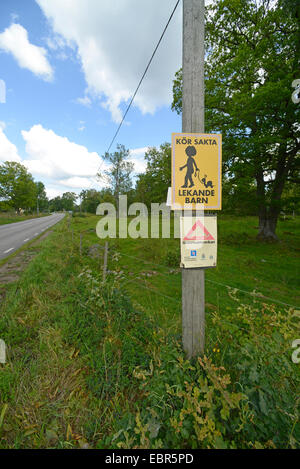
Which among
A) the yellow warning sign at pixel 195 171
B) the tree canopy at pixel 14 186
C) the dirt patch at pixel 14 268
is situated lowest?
the dirt patch at pixel 14 268

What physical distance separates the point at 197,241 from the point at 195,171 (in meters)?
0.73

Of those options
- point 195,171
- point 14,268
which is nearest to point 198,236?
point 195,171

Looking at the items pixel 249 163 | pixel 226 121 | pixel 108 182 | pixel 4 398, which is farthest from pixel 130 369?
pixel 108 182

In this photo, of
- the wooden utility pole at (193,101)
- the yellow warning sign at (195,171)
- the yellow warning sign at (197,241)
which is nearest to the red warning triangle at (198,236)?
the yellow warning sign at (197,241)

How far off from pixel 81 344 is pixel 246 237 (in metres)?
12.3

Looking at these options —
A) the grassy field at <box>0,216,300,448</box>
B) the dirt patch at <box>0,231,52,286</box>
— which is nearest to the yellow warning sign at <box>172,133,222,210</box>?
the grassy field at <box>0,216,300,448</box>

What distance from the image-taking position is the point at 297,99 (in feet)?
25.5

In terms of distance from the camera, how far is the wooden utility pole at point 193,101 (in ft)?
6.40

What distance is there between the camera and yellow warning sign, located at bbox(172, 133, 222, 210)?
1.94 metres

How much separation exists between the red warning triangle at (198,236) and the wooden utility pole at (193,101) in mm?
339

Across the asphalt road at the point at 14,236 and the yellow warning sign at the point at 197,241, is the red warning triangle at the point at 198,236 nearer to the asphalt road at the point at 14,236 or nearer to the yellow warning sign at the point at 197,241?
the yellow warning sign at the point at 197,241

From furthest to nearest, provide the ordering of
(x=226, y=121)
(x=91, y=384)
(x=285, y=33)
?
1. (x=226, y=121)
2. (x=285, y=33)
3. (x=91, y=384)
